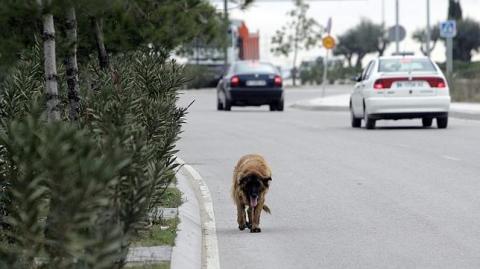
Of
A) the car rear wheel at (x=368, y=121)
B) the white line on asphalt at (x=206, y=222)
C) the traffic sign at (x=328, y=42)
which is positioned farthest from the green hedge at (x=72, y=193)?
the traffic sign at (x=328, y=42)

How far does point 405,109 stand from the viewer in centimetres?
2652

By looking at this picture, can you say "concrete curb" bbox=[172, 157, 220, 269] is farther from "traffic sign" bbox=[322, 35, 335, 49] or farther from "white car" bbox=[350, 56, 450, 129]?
"traffic sign" bbox=[322, 35, 335, 49]

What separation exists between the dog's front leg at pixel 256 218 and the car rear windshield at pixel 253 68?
28.0 meters

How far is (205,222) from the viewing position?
12.3 meters

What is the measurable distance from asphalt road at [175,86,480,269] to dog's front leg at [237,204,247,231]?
6cm

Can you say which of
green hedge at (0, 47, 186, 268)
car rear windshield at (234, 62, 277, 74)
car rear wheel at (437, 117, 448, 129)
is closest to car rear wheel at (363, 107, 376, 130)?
car rear wheel at (437, 117, 448, 129)

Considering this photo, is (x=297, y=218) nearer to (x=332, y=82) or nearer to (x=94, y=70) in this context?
(x=94, y=70)

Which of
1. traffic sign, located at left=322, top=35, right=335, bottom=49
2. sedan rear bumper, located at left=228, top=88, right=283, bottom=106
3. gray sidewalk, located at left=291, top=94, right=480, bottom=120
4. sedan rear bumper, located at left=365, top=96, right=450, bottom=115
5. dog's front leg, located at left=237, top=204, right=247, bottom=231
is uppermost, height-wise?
traffic sign, located at left=322, top=35, right=335, bottom=49

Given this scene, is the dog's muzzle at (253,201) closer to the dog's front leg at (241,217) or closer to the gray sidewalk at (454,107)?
the dog's front leg at (241,217)

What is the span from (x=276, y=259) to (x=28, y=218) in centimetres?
386

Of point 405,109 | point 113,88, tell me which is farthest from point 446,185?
point 405,109

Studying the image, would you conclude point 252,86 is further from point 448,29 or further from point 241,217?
point 241,217

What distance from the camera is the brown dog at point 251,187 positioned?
11.1 meters

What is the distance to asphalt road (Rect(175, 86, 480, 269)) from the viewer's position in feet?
33.2
